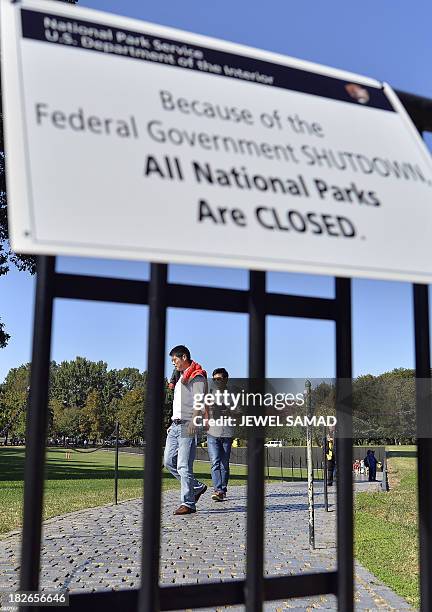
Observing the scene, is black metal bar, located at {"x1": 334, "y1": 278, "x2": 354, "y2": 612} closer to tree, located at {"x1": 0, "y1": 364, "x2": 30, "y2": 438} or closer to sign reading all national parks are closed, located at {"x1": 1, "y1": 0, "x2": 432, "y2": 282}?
sign reading all national parks are closed, located at {"x1": 1, "y1": 0, "x2": 432, "y2": 282}

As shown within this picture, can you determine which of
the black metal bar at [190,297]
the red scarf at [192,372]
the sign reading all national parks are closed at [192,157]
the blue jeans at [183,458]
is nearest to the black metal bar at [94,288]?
the black metal bar at [190,297]

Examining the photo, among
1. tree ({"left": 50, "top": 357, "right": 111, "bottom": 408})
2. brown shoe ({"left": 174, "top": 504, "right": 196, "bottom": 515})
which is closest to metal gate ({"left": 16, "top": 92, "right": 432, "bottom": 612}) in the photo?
brown shoe ({"left": 174, "top": 504, "right": 196, "bottom": 515})

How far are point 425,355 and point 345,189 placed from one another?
2.75 feet

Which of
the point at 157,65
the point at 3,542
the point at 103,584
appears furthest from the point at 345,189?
the point at 3,542

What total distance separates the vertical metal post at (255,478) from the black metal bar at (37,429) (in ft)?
2.16

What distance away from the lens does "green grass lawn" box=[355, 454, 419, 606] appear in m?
5.79

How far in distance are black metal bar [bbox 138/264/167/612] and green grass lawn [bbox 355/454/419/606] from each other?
4.56 feet

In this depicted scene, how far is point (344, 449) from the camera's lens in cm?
241

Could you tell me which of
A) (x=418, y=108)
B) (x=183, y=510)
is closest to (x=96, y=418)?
(x=183, y=510)

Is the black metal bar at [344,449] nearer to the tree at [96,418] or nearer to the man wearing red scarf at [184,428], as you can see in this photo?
the man wearing red scarf at [184,428]

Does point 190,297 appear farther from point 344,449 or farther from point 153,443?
point 344,449

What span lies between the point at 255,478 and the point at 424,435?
2.45 ft

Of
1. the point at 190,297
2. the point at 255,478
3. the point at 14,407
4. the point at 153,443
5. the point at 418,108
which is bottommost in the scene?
the point at 255,478

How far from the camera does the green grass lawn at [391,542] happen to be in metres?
5.79
